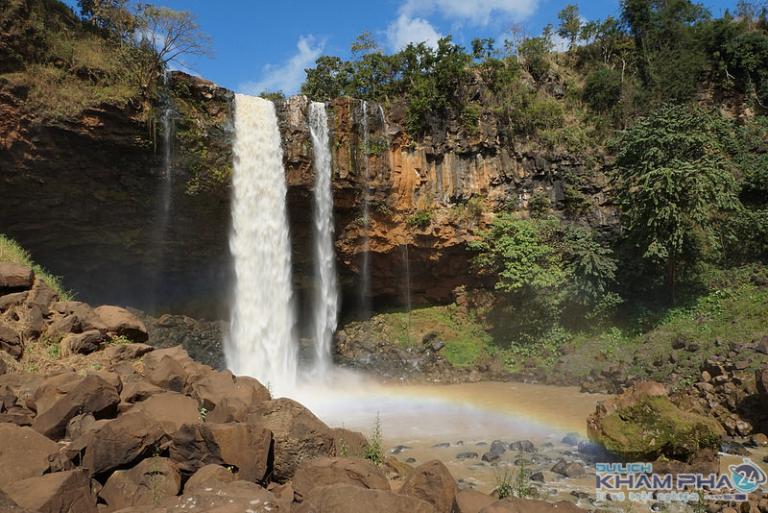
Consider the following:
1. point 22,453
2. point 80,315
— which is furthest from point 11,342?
point 22,453

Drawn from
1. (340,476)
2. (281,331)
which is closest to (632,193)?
(281,331)

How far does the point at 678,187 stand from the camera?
1728 centimetres

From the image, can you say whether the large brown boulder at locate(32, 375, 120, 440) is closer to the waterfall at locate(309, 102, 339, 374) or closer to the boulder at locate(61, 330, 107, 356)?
the boulder at locate(61, 330, 107, 356)

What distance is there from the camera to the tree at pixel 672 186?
684 inches

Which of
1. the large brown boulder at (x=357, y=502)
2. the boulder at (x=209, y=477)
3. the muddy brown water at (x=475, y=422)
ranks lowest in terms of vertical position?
the muddy brown water at (x=475, y=422)

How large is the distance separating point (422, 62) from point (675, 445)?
21297 millimetres

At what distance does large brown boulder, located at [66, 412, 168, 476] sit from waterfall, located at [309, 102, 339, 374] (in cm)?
1510

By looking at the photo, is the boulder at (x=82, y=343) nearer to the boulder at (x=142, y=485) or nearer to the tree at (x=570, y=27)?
the boulder at (x=142, y=485)

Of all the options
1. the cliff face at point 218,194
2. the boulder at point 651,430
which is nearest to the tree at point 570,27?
the cliff face at point 218,194

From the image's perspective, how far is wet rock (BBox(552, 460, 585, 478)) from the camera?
842 centimetres

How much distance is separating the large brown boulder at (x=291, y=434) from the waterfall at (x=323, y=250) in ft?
45.6

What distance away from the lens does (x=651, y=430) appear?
830 cm

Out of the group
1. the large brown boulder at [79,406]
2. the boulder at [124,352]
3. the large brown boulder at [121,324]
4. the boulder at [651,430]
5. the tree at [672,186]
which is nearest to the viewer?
the large brown boulder at [79,406]

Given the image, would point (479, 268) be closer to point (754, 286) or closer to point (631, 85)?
point (754, 286)
